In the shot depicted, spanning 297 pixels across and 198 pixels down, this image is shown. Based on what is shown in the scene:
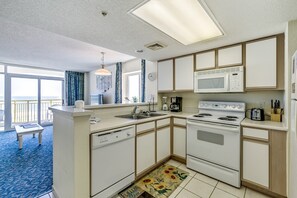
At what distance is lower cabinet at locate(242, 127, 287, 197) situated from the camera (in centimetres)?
160

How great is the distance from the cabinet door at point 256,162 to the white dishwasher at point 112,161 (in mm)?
1575

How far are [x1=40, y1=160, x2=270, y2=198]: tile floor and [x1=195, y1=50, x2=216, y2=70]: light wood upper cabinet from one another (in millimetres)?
1930

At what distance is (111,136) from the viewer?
1.61 meters

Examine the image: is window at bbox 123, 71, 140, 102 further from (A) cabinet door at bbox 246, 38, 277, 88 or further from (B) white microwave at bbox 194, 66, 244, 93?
(A) cabinet door at bbox 246, 38, 277, 88

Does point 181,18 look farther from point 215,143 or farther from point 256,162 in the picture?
point 256,162

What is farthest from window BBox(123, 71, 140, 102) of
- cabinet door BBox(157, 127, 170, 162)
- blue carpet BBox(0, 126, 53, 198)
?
blue carpet BBox(0, 126, 53, 198)

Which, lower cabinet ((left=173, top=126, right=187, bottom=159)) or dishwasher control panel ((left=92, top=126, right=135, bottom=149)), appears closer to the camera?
dishwasher control panel ((left=92, top=126, right=135, bottom=149))

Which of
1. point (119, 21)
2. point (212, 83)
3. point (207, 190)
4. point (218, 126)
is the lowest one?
point (207, 190)

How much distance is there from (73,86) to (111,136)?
231 inches

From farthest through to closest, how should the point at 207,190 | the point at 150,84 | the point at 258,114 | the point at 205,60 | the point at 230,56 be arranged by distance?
the point at 150,84
the point at 205,60
the point at 230,56
the point at 258,114
the point at 207,190

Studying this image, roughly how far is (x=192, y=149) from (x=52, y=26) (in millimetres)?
2757

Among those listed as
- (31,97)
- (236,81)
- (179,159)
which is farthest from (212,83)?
(31,97)

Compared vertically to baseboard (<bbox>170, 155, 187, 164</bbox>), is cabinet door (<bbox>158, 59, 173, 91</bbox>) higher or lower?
higher

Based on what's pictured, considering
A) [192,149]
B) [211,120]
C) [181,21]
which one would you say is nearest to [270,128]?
[211,120]
